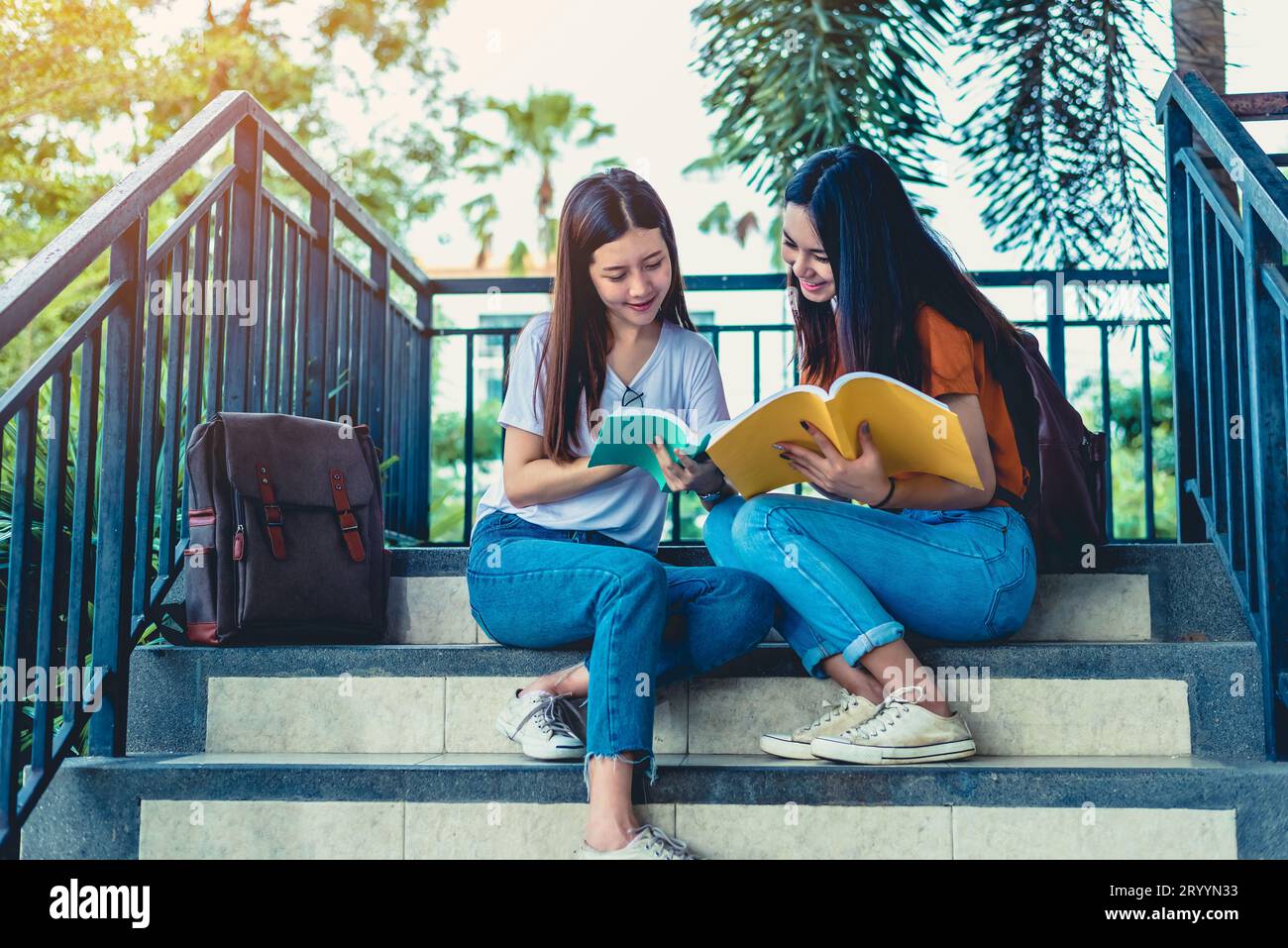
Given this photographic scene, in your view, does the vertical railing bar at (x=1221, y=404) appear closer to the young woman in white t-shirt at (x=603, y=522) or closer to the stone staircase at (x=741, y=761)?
the stone staircase at (x=741, y=761)

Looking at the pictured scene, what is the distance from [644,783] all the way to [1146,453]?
236 centimetres

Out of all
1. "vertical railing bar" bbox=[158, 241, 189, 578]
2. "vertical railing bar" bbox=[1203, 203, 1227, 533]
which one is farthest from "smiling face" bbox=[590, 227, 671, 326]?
"vertical railing bar" bbox=[1203, 203, 1227, 533]

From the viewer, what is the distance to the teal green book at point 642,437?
168 centimetres

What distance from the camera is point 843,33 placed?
3850mm

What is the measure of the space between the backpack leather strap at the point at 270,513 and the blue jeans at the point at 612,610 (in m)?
0.39

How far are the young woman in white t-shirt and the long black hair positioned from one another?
302 mm

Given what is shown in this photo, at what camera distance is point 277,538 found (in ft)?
6.70

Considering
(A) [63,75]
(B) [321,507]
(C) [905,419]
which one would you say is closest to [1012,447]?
(C) [905,419]

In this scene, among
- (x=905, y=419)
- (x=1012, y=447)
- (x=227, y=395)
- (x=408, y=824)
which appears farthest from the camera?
(x=227, y=395)

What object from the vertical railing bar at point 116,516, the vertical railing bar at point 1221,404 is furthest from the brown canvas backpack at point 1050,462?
the vertical railing bar at point 116,516

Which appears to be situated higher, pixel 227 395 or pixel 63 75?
pixel 63 75

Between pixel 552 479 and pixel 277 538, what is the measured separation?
1.81 feet

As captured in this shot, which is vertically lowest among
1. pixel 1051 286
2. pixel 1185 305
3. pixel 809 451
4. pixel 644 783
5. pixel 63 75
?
pixel 644 783
